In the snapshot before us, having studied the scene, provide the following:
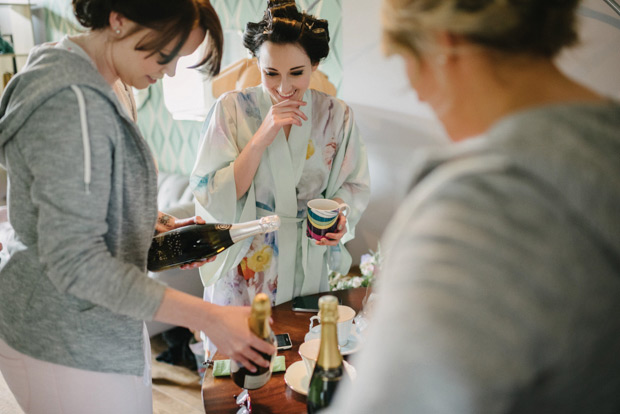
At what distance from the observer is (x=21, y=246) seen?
90 cm

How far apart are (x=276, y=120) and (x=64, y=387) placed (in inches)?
33.3

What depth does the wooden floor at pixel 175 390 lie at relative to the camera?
2324mm

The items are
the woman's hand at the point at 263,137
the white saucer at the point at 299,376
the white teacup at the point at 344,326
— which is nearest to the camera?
the white saucer at the point at 299,376

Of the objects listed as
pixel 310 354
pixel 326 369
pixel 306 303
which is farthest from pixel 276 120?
pixel 326 369

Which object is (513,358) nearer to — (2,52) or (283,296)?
(283,296)

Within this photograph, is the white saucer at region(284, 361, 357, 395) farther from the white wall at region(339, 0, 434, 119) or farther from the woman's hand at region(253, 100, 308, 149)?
the white wall at region(339, 0, 434, 119)

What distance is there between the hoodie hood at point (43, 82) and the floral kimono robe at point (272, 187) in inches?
26.4

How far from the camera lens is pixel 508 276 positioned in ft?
1.29

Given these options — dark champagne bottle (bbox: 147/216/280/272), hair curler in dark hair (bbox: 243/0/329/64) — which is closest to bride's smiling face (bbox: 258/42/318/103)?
hair curler in dark hair (bbox: 243/0/329/64)

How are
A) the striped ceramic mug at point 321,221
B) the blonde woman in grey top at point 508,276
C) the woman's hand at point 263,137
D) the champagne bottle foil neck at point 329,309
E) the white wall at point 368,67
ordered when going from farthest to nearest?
1. the white wall at point 368,67
2. the woman's hand at point 263,137
3. the striped ceramic mug at point 321,221
4. the champagne bottle foil neck at point 329,309
5. the blonde woman in grey top at point 508,276

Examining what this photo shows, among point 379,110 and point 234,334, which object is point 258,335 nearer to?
point 234,334

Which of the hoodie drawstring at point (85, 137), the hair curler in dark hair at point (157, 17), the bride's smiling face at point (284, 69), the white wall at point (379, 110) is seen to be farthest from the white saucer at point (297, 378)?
the white wall at point (379, 110)

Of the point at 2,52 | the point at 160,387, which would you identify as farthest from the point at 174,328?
the point at 2,52

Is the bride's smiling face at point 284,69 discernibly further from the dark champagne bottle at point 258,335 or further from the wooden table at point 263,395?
the dark champagne bottle at point 258,335
